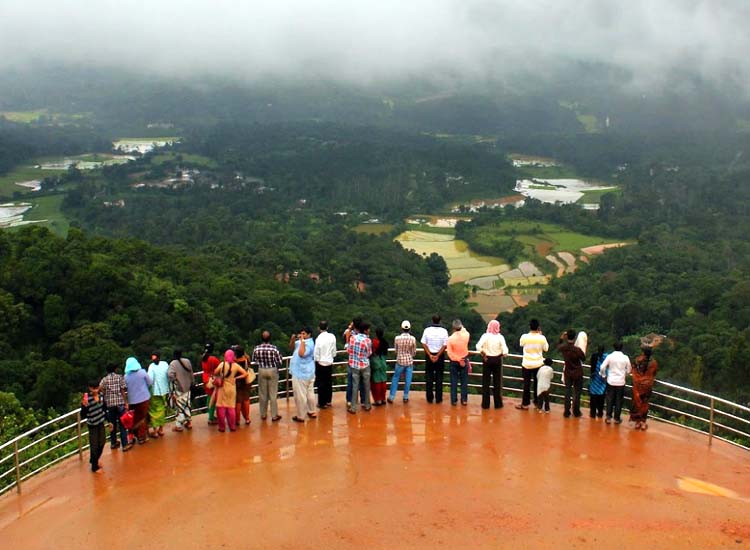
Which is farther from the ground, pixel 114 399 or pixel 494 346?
pixel 494 346

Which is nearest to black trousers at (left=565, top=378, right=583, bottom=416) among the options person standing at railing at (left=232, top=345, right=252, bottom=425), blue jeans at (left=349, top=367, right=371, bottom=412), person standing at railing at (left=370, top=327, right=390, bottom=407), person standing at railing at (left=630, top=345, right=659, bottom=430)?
person standing at railing at (left=630, top=345, right=659, bottom=430)

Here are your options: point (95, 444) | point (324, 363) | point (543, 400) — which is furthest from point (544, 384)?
point (95, 444)

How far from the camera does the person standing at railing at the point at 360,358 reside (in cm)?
985

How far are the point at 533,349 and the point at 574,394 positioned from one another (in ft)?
2.55

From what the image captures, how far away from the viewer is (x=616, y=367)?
Answer: 9.30m

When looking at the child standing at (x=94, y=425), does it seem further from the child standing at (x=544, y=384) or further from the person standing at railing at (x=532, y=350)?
the child standing at (x=544, y=384)

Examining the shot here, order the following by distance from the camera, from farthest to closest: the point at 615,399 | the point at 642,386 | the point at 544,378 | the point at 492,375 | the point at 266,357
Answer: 1. the point at 492,375
2. the point at 544,378
3. the point at 266,357
4. the point at 615,399
5. the point at 642,386

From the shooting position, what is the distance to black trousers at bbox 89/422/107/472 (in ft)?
27.1

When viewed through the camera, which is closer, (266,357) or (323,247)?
(266,357)

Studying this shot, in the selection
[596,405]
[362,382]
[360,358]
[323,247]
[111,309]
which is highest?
[360,358]

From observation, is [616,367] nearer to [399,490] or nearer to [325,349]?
[399,490]

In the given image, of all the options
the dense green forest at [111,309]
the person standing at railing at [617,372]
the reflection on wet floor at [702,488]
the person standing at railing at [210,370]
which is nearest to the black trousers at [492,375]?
the person standing at railing at [617,372]

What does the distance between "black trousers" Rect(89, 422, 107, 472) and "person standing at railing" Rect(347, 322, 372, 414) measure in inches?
126

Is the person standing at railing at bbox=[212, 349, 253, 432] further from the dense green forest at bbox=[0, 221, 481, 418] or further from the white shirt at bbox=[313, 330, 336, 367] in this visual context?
the dense green forest at bbox=[0, 221, 481, 418]
